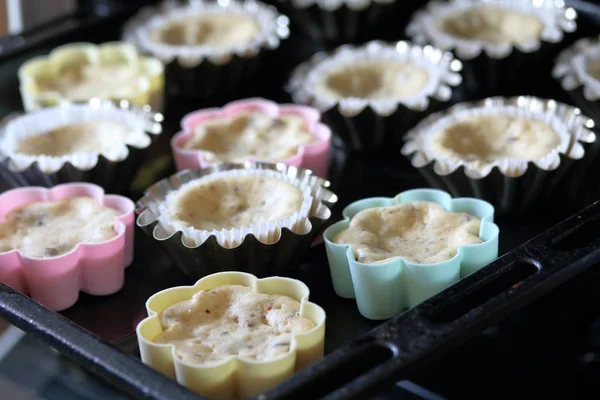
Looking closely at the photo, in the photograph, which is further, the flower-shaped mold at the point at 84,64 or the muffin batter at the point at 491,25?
the muffin batter at the point at 491,25

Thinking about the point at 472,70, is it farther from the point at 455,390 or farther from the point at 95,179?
the point at 95,179

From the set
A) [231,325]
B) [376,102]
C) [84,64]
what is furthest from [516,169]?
[84,64]

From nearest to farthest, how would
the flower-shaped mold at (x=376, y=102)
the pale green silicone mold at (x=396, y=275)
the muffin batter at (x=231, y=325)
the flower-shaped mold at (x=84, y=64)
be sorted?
the muffin batter at (x=231, y=325), the pale green silicone mold at (x=396, y=275), the flower-shaped mold at (x=376, y=102), the flower-shaped mold at (x=84, y=64)

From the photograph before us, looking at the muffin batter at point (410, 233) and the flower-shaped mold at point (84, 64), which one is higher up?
the muffin batter at point (410, 233)

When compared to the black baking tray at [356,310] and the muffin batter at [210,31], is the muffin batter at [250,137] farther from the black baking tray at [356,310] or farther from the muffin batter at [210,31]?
the muffin batter at [210,31]

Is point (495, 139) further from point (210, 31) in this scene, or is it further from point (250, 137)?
point (210, 31)

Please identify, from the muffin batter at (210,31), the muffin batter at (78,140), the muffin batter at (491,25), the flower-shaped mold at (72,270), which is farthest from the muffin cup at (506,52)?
the flower-shaped mold at (72,270)
